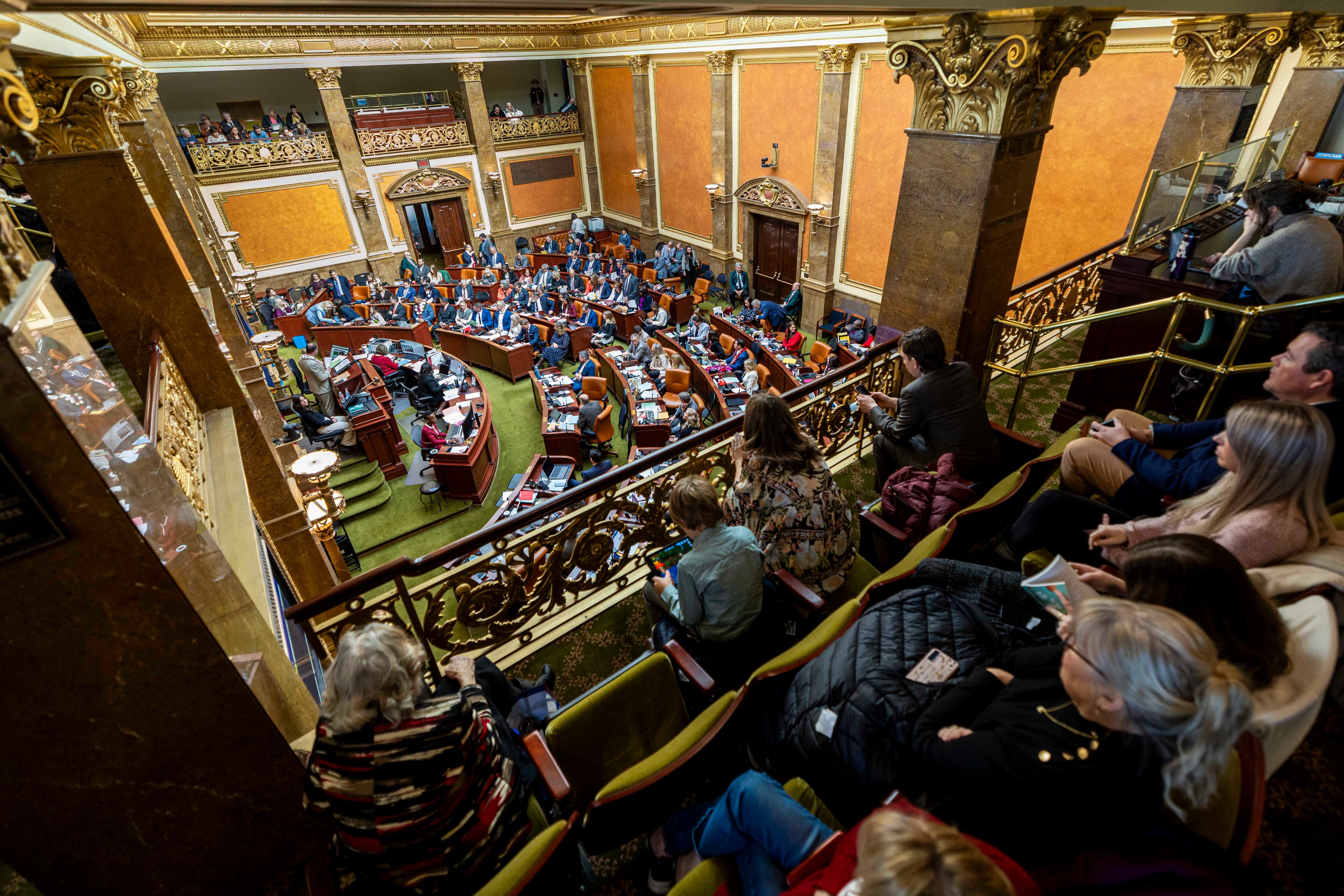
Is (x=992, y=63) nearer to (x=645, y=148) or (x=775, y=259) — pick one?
(x=775, y=259)

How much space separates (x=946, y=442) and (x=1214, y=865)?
2412mm

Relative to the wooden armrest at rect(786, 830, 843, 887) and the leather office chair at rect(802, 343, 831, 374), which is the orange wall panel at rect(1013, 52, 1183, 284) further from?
the wooden armrest at rect(786, 830, 843, 887)

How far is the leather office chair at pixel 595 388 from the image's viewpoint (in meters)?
10.3

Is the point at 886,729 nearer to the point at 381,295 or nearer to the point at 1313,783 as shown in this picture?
the point at 1313,783

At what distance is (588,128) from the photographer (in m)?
18.2

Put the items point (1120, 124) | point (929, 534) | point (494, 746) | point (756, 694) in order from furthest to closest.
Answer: point (1120, 124)
point (929, 534)
point (756, 694)
point (494, 746)

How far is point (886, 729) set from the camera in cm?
186

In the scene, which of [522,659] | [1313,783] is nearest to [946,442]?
[1313,783]

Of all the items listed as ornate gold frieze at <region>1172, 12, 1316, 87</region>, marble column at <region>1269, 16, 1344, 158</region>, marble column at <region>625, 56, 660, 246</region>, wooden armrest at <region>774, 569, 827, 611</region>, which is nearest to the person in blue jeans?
wooden armrest at <region>774, 569, 827, 611</region>

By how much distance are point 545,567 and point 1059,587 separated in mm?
2580

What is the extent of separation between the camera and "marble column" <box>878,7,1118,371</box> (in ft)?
12.4

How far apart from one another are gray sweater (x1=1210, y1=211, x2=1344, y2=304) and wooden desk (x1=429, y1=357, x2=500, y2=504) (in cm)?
791

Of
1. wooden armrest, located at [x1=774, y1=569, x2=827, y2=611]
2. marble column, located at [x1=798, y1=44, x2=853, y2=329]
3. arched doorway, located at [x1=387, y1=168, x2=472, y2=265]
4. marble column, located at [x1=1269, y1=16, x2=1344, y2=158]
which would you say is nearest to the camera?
wooden armrest, located at [x1=774, y1=569, x2=827, y2=611]

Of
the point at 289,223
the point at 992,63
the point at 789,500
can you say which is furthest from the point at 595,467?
the point at 289,223
